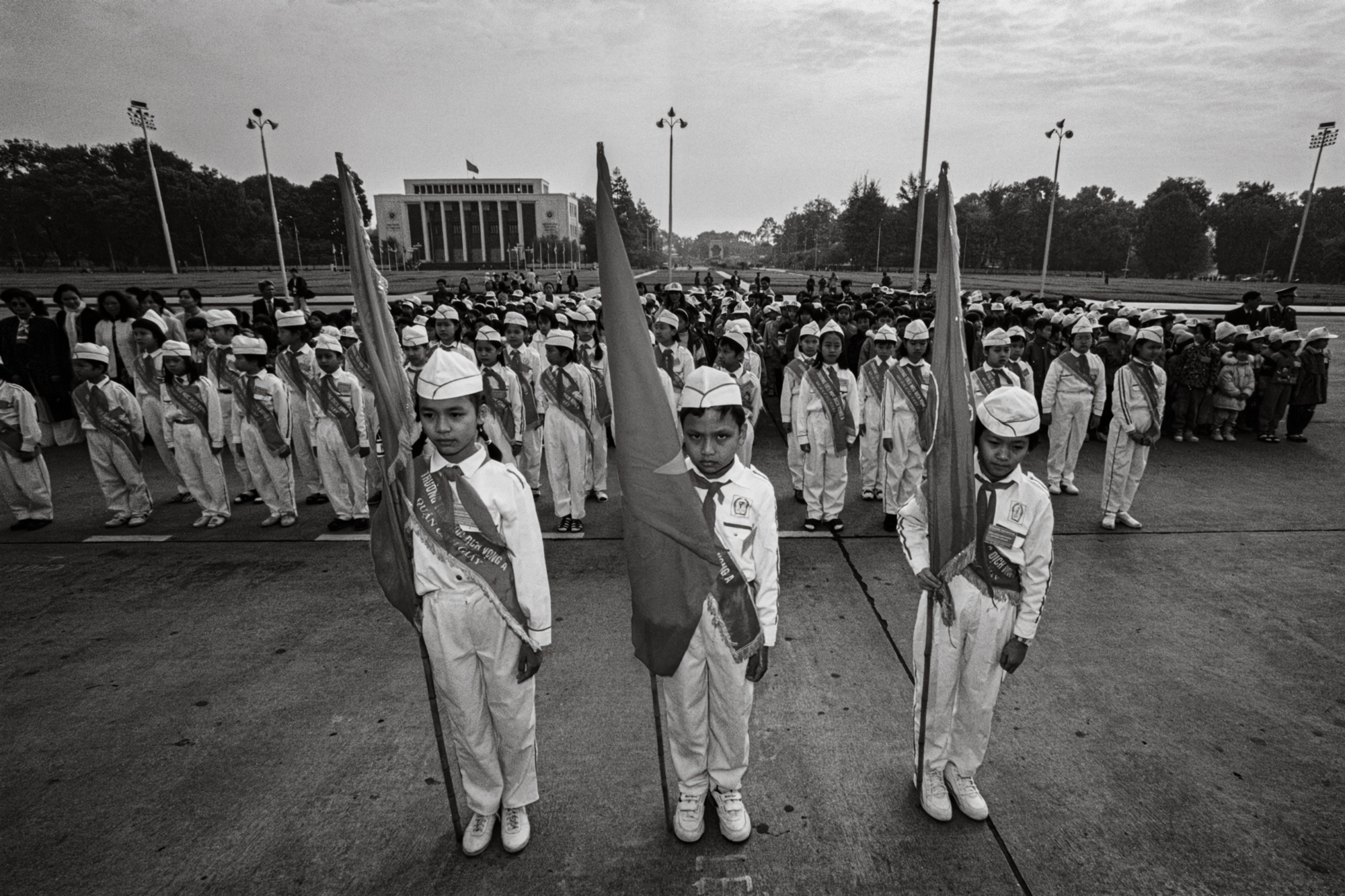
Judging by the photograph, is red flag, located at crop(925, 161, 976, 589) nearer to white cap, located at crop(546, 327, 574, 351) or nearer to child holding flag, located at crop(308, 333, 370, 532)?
white cap, located at crop(546, 327, 574, 351)

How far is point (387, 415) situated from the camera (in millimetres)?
2564

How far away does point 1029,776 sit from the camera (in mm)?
3230

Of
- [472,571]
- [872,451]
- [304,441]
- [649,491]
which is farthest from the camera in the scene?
[872,451]

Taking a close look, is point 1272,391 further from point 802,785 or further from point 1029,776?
point 802,785

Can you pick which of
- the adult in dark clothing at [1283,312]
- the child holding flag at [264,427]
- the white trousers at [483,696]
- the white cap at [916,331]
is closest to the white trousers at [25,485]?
the child holding flag at [264,427]

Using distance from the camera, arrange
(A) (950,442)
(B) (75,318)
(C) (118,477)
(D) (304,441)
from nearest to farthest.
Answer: (A) (950,442), (C) (118,477), (D) (304,441), (B) (75,318)

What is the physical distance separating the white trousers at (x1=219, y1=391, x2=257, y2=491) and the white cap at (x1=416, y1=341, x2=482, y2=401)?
17.6ft

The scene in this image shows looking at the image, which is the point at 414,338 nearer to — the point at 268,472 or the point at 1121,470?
the point at 268,472

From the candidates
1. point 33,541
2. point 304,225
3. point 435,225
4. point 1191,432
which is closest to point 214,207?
point 304,225

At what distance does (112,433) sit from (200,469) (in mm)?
879

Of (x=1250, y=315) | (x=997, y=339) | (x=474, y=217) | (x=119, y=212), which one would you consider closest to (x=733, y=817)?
Answer: (x=997, y=339)

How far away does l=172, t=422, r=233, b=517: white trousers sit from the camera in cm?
651

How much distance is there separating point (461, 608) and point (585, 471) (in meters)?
4.40

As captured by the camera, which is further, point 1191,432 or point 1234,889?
point 1191,432
